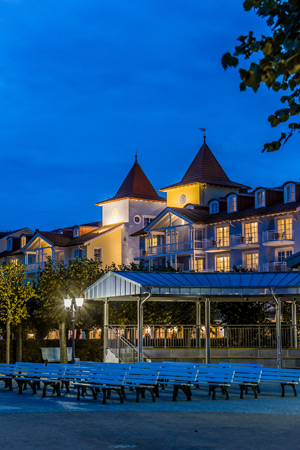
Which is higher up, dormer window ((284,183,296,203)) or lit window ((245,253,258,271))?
dormer window ((284,183,296,203))

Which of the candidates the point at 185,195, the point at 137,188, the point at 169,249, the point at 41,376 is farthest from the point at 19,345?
the point at 137,188

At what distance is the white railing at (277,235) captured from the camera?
61.2 metres

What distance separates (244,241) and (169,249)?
9270mm

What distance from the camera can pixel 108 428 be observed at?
15148 millimetres

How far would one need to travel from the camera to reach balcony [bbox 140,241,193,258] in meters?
69.6

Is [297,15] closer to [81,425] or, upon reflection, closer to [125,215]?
[81,425]

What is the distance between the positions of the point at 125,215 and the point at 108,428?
217 feet

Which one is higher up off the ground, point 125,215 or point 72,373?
point 125,215

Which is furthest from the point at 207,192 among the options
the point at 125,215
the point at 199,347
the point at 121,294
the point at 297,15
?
the point at 297,15

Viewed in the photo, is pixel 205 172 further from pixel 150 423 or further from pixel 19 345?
pixel 150 423

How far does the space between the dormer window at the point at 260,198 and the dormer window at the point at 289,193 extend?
2562mm

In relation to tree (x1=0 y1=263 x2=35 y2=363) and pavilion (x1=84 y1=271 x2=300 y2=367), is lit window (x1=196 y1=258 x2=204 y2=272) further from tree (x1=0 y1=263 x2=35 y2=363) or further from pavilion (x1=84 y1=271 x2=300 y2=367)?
pavilion (x1=84 y1=271 x2=300 y2=367)

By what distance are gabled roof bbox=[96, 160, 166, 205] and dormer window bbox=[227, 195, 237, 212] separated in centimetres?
1500

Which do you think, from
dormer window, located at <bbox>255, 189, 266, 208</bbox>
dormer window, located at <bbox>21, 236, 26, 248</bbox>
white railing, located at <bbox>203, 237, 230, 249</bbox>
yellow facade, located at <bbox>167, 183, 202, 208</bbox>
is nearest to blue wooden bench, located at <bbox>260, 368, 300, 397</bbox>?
dormer window, located at <bbox>255, 189, 266, 208</bbox>
